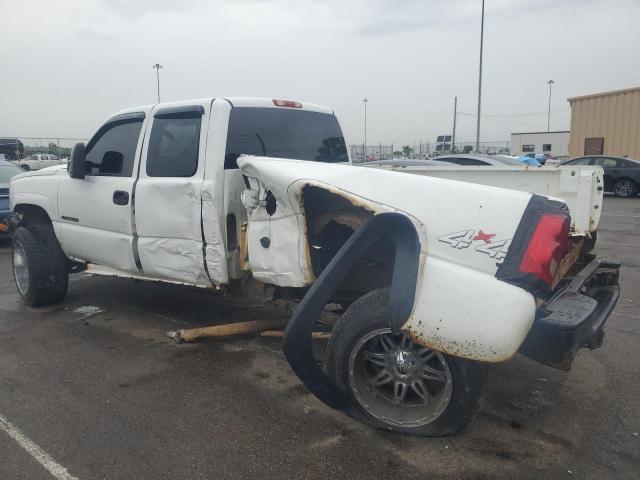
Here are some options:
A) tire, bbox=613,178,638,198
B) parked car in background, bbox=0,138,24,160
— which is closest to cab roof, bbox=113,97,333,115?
tire, bbox=613,178,638,198

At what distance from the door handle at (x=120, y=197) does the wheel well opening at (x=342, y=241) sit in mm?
1862

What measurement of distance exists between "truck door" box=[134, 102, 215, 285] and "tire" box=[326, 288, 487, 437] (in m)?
1.47

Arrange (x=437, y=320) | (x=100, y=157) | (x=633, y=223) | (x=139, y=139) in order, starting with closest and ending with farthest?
(x=437, y=320) → (x=139, y=139) → (x=100, y=157) → (x=633, y=223)

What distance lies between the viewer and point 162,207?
418cm

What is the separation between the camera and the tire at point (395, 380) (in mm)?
2781

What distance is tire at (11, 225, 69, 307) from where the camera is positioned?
17.7 feet

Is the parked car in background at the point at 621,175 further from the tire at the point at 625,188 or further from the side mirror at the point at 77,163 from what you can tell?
the side mirror at the point at 77,163

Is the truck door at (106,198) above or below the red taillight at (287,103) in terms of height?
below

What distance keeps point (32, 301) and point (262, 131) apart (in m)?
3.22

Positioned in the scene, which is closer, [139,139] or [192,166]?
[192,166]

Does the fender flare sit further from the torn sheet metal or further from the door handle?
the door handle

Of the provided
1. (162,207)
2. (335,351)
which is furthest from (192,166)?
(335,351)

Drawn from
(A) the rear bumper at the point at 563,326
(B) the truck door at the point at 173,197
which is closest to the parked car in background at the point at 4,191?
(B) the truck door at the point at 173,197

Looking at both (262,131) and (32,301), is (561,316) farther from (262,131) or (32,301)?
(32,301)
